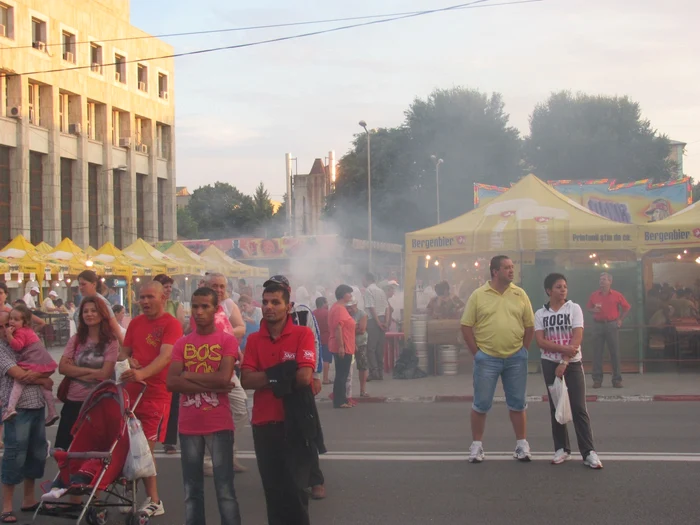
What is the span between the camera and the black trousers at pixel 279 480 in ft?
15.2

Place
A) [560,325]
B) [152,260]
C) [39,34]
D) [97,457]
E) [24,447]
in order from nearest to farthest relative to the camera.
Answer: [97,457] < [24,447] < [560,325] < [152,260] < [39,34]

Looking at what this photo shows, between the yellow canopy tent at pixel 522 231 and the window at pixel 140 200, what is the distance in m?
Answer: 36.4

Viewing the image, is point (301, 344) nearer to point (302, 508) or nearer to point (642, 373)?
point (302, 508)

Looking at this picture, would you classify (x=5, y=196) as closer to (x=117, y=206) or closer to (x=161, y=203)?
(x=117, y=206)

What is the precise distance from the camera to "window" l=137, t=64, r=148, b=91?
49125mm

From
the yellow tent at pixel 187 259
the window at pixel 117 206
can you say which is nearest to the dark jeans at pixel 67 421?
the yellow tent at pixel 187 259

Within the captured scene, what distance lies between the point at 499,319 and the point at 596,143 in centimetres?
4673

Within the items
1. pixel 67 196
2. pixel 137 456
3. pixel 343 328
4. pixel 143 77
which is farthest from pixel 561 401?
pixel 143 77

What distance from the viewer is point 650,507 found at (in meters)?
6.10

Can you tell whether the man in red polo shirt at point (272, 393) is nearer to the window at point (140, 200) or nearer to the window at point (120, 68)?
the window at point (120, 68)

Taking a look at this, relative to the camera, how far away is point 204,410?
16.8 ft

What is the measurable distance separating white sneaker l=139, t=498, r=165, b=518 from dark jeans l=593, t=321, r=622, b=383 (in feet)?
29.4

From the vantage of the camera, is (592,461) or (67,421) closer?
(67,421)

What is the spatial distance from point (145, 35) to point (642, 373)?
41136 millimetres
